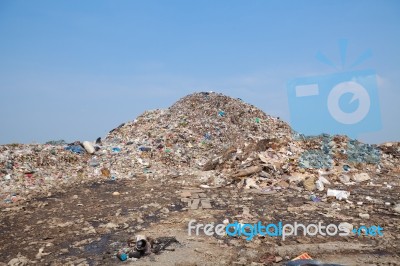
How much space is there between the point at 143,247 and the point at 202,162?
6370 millimetres

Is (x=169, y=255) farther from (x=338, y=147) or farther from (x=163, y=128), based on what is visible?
(x=163, y=128)

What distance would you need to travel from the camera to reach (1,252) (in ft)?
12.7

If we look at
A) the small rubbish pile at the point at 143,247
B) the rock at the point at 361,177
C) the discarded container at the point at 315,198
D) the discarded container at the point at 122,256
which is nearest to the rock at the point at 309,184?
the discarded container at the point at 315,198

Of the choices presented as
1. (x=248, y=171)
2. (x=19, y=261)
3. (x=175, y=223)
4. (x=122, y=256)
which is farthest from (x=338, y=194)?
(x=19, y=261)

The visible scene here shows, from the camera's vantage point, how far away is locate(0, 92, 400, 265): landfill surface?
3.69 m

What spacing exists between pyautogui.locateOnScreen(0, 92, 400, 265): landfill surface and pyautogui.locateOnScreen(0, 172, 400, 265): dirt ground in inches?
0.7

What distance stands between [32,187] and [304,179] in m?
6.11

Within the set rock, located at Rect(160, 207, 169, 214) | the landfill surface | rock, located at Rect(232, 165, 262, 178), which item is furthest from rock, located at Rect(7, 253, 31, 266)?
rock, located at Rect(232, 165, 262, 178)

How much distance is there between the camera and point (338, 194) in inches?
222

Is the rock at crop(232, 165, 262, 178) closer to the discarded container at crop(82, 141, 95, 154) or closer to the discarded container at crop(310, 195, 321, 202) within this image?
the discarded container at crop(310, 195, 321, 202)

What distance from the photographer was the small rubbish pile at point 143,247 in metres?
3.56

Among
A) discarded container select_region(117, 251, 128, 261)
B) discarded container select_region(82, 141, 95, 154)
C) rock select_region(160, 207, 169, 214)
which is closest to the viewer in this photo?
discarded container select_region(117, 251, 128, 261)

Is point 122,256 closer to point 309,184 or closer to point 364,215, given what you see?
point 364,215

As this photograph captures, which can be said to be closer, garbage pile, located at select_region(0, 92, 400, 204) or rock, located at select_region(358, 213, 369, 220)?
rock, located at select_region(358, 213, 369, 220)
